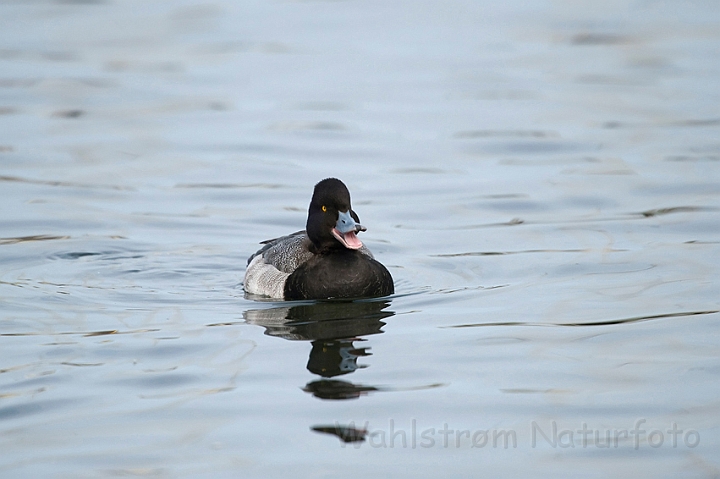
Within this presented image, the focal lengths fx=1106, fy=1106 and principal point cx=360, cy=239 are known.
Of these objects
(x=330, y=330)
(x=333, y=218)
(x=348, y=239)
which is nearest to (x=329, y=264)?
(x=348, y=239)

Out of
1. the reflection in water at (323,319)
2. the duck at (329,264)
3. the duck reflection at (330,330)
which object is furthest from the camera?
the duck at (329,264)

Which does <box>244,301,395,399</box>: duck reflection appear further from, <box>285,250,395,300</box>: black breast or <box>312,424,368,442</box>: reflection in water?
<box>312,424,368,442</box>: reflection in water

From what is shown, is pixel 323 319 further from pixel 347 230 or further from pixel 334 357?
pixel 334 357

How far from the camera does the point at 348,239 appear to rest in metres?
10.1

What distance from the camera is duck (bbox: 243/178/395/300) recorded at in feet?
33.3

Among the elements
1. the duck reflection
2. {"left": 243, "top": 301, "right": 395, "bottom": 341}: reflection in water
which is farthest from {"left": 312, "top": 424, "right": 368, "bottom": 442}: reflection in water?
{"left": 243, "top": 301, "right": 395, "bottom": 341}: reflection in water

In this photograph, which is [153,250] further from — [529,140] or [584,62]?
[584,62]

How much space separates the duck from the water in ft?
0.70

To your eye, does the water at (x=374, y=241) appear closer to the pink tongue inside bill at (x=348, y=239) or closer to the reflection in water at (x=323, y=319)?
the reflection in water at (x=323, y=319)

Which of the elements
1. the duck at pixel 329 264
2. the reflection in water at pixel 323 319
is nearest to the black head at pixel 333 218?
the duck at pixel 329 264

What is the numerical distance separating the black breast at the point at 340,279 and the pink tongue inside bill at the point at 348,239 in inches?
8.8

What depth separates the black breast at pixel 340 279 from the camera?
1015 centimetres

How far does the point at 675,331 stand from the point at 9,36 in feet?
71.5

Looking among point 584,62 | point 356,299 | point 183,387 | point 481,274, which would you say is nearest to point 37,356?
point 183,387
